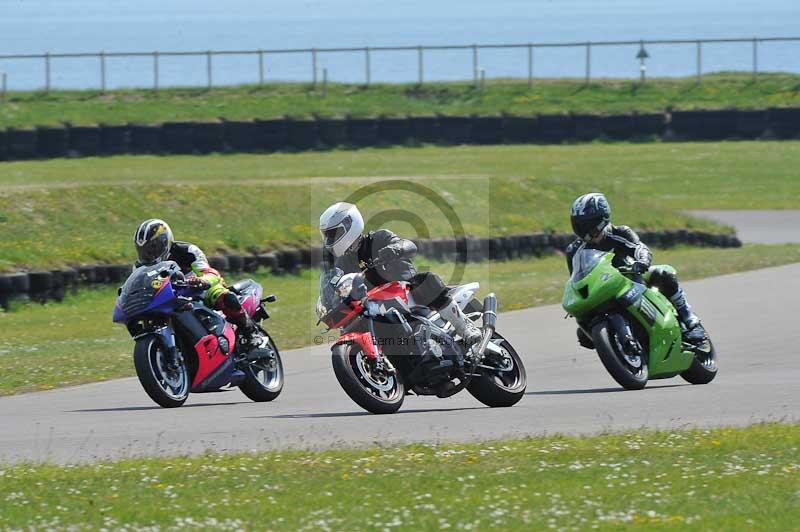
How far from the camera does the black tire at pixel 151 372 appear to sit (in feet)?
37.2

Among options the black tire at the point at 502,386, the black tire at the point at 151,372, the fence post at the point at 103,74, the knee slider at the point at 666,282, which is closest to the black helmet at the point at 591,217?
the knee slider at the point at 666,282

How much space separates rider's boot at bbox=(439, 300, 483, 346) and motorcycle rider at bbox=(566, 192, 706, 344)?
64.7 inches

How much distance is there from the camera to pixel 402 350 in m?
10.9

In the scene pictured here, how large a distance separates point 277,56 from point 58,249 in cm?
2990

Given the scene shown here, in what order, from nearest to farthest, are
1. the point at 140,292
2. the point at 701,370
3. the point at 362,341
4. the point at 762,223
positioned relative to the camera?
the point at 362,341 → the point at 140,292 → the point at 701,370 → the point at 762,223

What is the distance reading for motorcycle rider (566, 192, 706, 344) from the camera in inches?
496

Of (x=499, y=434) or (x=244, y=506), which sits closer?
(x=244, y=506)

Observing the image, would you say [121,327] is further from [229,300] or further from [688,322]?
[688,322]

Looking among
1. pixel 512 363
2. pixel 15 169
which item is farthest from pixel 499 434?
pixel 15 169

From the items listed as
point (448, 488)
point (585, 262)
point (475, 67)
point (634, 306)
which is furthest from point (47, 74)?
point (448, 488)

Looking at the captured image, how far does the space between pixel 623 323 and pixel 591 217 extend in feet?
2.97

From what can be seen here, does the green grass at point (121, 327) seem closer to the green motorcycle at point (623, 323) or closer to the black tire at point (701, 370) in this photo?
the green motorcycle at point (623, 323)

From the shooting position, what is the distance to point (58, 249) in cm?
2138

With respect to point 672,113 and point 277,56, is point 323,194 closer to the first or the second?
point 672,113
